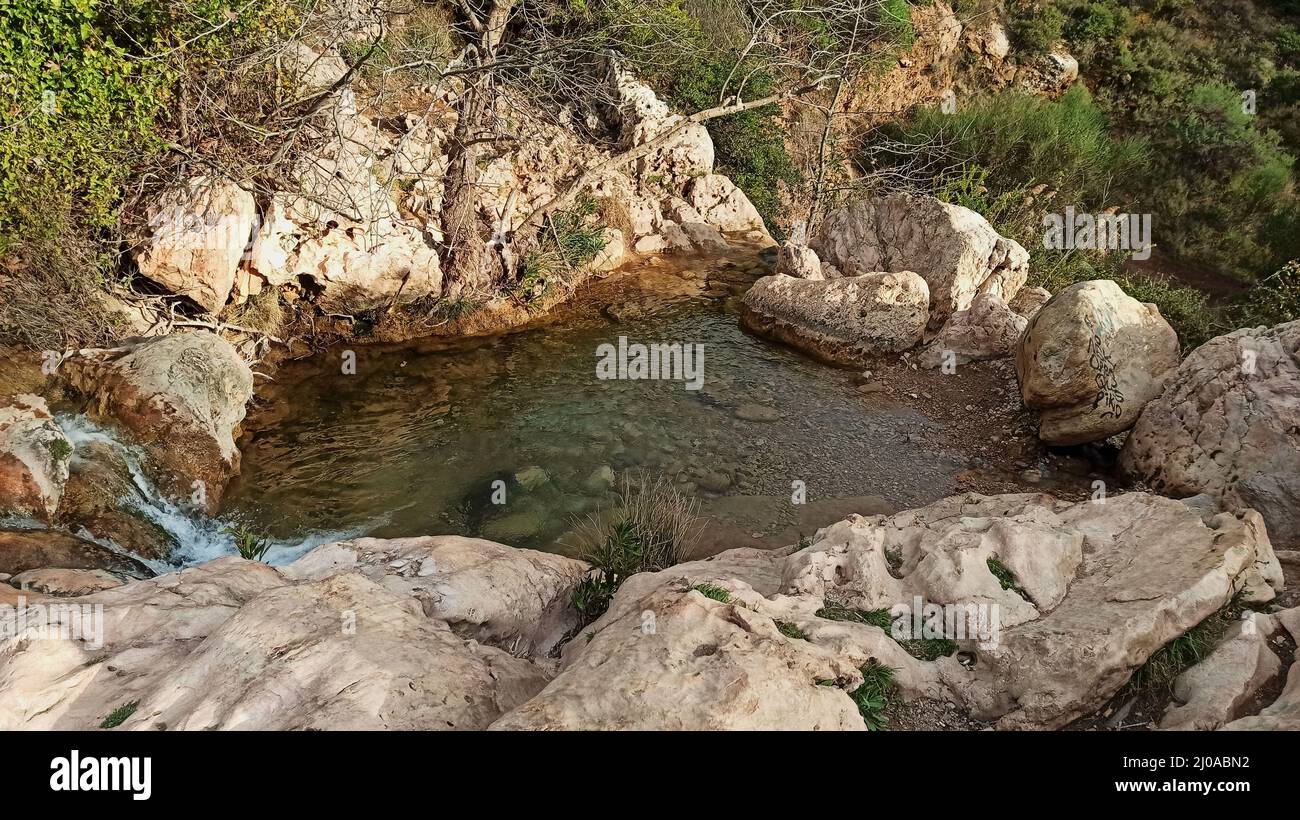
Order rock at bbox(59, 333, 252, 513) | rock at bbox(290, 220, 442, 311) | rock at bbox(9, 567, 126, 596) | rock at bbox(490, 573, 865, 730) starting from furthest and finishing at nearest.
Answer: rock at bbox(290, 220, 442, 311)
rock at bbox(59, 333, 252, 513)
rock at bbox(9, 567, 126, 596)
rock at bbox(490, 573, 865, 730)

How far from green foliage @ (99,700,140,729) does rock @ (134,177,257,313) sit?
7578 millimetres

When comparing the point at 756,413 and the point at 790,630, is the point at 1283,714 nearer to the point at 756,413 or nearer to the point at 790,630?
the point at 790,630

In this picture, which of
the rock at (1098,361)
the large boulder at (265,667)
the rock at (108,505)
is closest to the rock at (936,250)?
the rock at (1098,361)

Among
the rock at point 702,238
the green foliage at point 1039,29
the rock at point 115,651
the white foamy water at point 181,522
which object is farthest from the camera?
the green foliage at point 1039,29

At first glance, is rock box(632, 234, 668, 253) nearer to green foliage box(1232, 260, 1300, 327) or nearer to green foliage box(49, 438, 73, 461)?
green foliage box(1232, 260, 1300, 327)

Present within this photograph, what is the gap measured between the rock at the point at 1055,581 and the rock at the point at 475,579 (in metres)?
1.92

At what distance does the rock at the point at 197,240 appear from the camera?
934 cm

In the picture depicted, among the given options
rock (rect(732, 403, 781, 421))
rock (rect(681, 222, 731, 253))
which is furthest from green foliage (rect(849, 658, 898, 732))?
rock (rect(681, 222, 731, 253))

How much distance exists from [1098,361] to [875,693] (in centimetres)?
643

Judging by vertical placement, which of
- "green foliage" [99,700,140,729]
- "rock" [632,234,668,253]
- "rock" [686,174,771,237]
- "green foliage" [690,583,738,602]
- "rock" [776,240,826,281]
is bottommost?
"green foliage" [99,700,140,729]

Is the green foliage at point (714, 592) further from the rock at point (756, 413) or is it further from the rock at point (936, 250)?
the rock at point (936, 250)

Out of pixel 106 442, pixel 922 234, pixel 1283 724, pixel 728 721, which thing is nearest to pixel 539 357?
pixel 106 442

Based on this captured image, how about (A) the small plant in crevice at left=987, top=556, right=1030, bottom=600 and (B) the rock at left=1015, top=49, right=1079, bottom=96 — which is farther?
(B) the rock at left=1015, top=49, right=1079, bottom=96

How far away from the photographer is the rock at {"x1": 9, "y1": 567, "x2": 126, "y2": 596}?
211 inches
